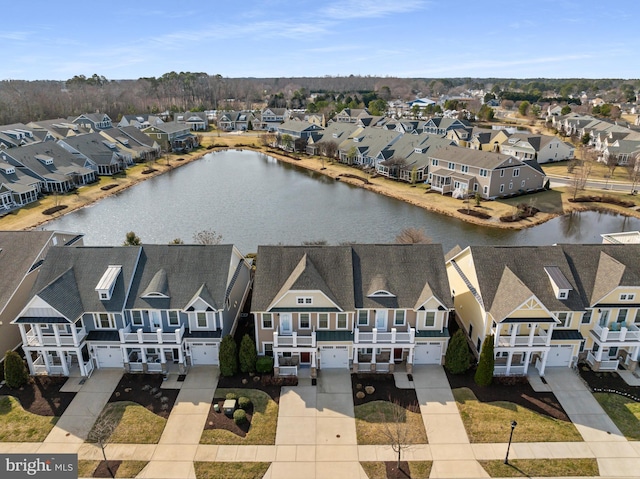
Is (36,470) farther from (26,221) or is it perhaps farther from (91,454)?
(26,221)

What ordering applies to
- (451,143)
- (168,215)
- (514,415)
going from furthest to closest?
(451,143)
(168,215)
(514,415)

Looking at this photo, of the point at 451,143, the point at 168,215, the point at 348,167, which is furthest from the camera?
the point at 348,167

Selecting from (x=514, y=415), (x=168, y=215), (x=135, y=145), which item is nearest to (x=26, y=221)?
(x=168, y=215)

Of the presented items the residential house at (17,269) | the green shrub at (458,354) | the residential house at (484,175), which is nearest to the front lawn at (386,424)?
the green shrub at (458,354)

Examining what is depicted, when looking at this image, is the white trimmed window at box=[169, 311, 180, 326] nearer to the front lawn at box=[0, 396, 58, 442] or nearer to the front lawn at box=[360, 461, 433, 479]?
the front lawn at box=[0, 396, 58, 442]

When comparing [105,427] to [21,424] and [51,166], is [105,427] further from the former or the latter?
[51,166]

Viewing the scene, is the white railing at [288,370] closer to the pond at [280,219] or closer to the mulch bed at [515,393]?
the mulch bed at [515,393]

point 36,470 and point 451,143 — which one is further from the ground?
point 451,143
